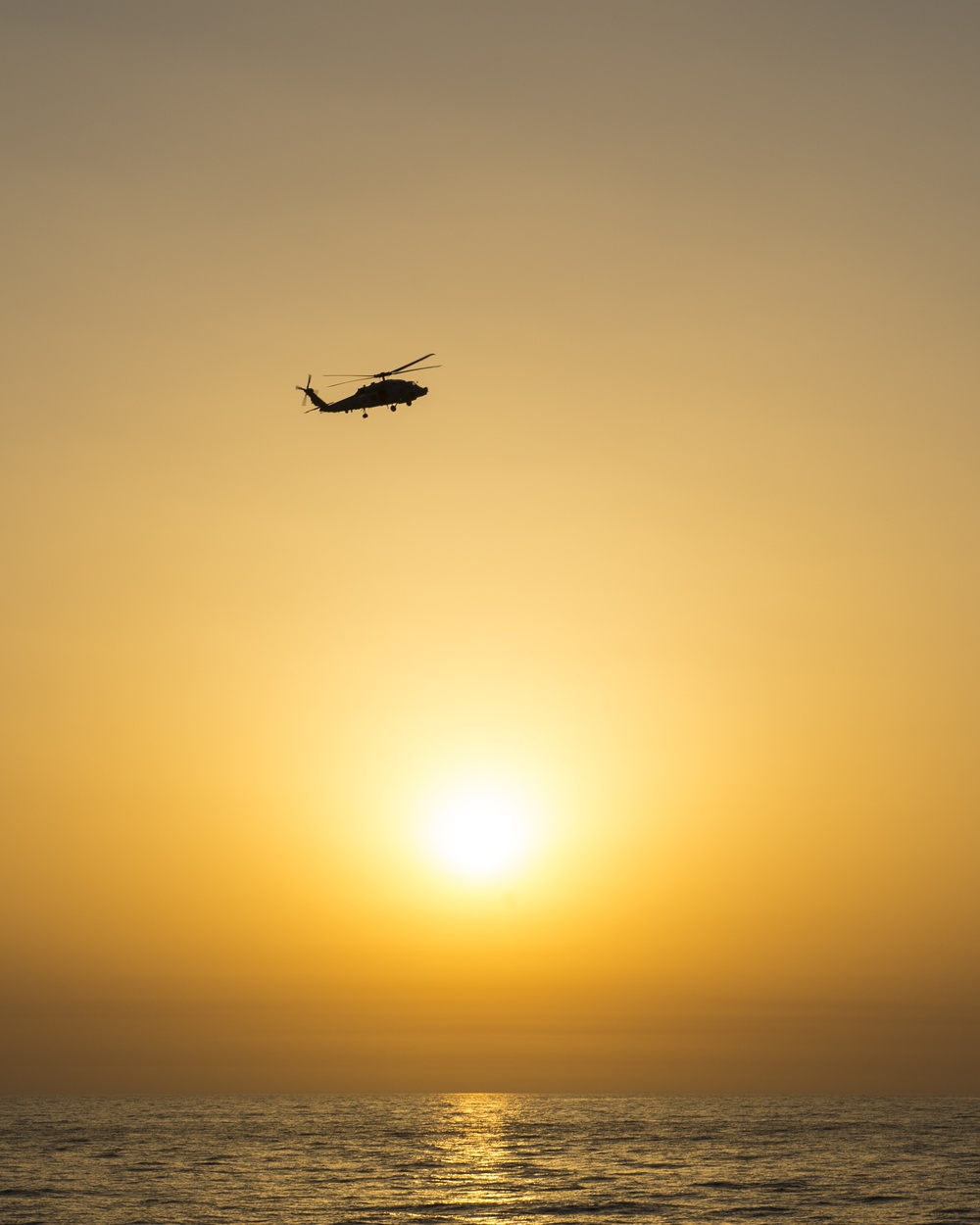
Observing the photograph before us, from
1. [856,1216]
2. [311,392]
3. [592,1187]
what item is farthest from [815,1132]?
[311,392]

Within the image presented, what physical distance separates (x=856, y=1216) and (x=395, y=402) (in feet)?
226

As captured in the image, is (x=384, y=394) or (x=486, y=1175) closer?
(x=384, y=394)

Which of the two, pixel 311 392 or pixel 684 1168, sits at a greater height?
pixel 311 392

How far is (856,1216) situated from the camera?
299 feet

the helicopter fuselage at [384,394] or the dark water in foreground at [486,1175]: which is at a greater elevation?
the helicopter fuselage at [384,394]

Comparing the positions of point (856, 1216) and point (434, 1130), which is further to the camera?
point (434, 1130)

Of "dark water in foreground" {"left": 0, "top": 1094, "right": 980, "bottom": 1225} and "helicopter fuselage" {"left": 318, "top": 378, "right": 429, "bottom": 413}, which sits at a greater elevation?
"helicopter fuselage" {"left": 318, "top": 378, "right": 429, "bottom": 413}

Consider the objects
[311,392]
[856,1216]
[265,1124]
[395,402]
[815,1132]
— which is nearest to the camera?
[856,1216]

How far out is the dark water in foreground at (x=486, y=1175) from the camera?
93250mm

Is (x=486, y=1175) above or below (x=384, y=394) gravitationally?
below

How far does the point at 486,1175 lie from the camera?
390 feet

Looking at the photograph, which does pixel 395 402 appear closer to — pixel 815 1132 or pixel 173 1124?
pixel 815 1132

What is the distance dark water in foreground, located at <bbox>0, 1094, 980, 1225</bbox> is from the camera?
9325cm

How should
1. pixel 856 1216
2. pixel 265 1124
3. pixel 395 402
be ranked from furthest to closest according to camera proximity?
pixel 265 1124
pixel 395 402
pixel 856 1216
